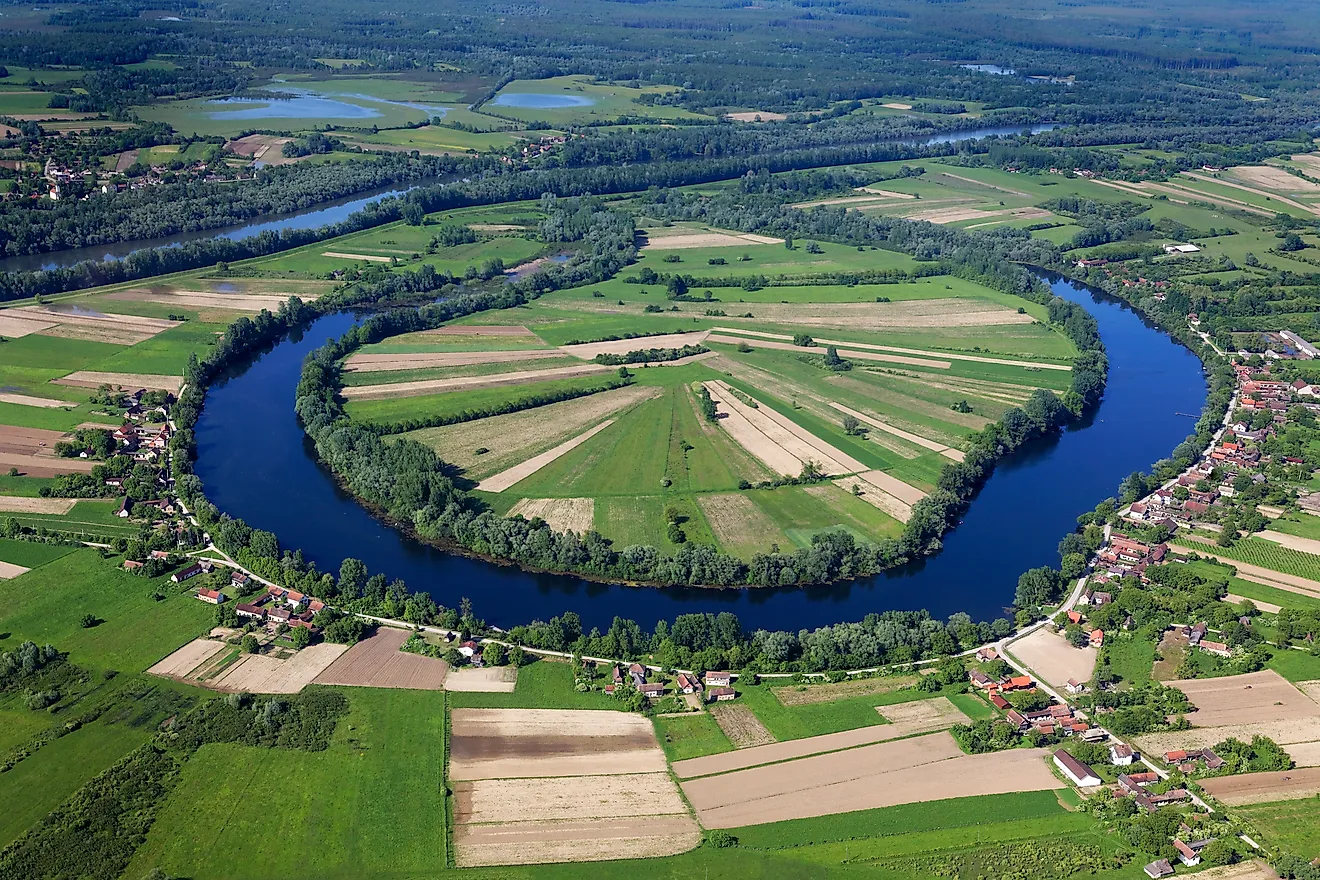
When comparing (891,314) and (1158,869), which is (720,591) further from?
(891,314)

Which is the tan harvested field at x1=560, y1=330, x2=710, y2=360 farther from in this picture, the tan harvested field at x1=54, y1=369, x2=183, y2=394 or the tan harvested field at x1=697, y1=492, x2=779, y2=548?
the tan harvested field at x1=54, y1=369, x2=183, y2=394

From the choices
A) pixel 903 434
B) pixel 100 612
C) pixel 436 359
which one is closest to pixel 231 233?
pixel 436 359

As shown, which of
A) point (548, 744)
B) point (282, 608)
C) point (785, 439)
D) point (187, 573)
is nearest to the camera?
point (548, 744)

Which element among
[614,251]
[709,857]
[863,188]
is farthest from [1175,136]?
[709,857]

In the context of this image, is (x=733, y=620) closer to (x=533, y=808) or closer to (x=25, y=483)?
(x=533, y=808)

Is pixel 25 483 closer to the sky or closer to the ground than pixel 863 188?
closer to the ground

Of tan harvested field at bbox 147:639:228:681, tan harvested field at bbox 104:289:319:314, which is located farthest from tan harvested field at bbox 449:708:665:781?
tan harvested field at bbox 104:289:319:314
